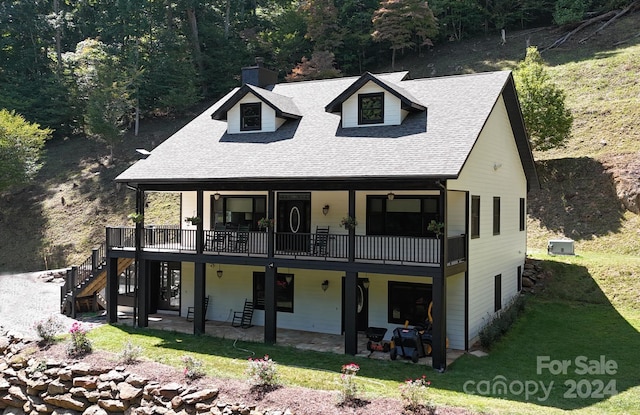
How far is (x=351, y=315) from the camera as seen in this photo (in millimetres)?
14172

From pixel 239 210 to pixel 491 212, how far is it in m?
9.01

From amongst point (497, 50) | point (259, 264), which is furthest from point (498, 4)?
point (259, 264)

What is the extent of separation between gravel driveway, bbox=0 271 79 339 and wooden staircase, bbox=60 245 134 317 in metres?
0.57

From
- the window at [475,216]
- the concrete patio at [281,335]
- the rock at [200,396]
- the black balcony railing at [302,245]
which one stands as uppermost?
the window at [475,216]

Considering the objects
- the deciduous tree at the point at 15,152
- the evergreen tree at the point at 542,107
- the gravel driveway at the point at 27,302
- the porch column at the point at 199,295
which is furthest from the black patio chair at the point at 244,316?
the deciduous tree at the point at 15,152

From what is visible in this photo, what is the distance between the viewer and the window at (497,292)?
1746 cm

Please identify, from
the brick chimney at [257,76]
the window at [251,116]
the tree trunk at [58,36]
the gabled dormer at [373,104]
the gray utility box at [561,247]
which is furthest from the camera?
the tree trunk at [58,36]

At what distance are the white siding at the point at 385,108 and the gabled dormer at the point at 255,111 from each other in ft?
7.76

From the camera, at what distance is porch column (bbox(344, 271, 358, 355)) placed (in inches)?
556

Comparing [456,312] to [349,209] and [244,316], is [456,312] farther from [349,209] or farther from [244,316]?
[244,316]

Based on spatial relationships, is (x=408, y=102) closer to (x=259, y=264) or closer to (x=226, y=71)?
(x=259, y=264)

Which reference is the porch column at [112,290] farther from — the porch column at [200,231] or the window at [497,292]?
the window at [497,292]

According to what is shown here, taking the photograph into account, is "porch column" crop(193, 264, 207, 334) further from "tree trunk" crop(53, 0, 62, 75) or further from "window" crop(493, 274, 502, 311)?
"tree trunk" crop(53, 0, 62, 75)

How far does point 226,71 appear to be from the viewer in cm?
4728
